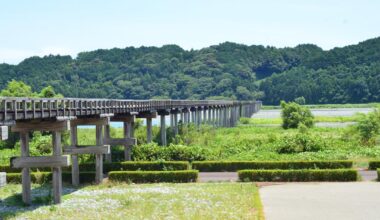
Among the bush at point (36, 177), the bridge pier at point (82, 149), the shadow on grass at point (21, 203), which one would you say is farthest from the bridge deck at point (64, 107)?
the shadow on grass at point (21, 203)

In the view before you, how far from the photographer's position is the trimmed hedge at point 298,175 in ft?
149

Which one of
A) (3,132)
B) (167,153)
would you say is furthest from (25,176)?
(167,153)

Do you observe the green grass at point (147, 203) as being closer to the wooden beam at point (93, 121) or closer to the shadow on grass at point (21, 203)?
the shadow on grass at point (21, 203)

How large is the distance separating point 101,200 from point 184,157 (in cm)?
1981

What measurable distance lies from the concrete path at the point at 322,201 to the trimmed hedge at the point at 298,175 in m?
1.50

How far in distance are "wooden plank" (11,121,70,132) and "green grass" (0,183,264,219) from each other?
178 inches

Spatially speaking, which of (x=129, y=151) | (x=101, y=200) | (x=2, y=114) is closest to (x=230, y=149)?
(x=129, y=151)

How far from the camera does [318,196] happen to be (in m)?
37.8

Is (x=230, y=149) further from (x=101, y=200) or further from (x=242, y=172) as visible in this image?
(x=101, y=200)

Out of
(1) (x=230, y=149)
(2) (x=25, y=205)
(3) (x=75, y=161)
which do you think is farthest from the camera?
(1) (x=230, y=149)

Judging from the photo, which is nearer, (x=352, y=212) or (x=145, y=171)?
(x=352, y=212)

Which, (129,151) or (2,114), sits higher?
(2,114)

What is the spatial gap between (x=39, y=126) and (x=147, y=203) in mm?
7985

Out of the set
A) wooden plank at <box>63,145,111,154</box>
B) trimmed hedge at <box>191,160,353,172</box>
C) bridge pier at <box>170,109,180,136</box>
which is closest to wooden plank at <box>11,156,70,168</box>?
wooden plank at <box>63,145,111,154</box>
